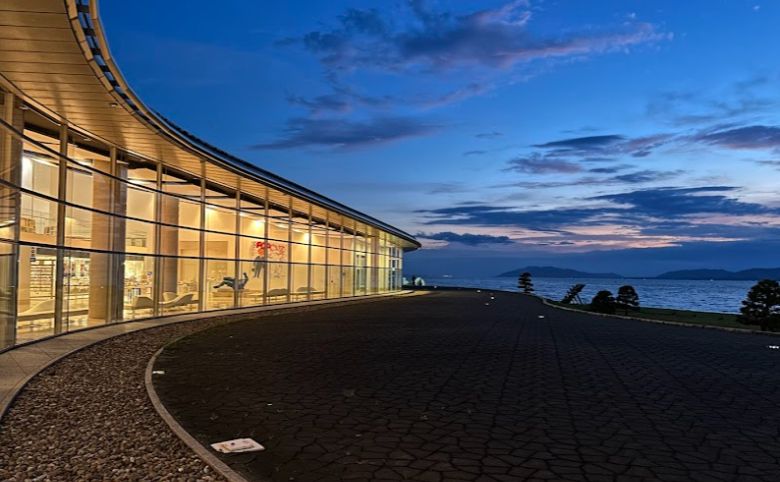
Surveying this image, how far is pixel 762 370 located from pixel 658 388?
3916 mm

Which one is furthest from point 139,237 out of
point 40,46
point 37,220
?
point 40,46

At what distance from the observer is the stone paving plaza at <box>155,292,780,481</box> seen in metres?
6.17

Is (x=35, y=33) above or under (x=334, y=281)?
above

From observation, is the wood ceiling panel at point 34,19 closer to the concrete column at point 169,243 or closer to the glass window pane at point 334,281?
the concrete column at point 169,243

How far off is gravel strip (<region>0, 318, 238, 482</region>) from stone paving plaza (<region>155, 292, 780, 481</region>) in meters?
0.46

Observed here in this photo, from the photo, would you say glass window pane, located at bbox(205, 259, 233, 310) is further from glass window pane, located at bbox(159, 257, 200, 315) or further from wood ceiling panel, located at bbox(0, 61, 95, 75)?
wood ceiling panel, located at bbox(0, 61, 95, 75)

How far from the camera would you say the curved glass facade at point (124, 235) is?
14.2 metres

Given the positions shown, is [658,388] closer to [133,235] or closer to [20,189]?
[20,189]

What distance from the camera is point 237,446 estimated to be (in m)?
6.65

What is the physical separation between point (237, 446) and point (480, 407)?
141 inches

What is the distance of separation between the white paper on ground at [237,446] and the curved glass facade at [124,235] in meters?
8.75

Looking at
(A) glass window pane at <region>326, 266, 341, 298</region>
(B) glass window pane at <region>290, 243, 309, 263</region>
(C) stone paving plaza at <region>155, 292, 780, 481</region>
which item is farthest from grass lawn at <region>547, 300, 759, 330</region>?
(B) glass window pane at <region>290, 243, 309, 263</region>

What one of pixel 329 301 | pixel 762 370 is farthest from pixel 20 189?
pixel 329 301

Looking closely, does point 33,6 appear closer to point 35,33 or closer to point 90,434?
point 35,33
